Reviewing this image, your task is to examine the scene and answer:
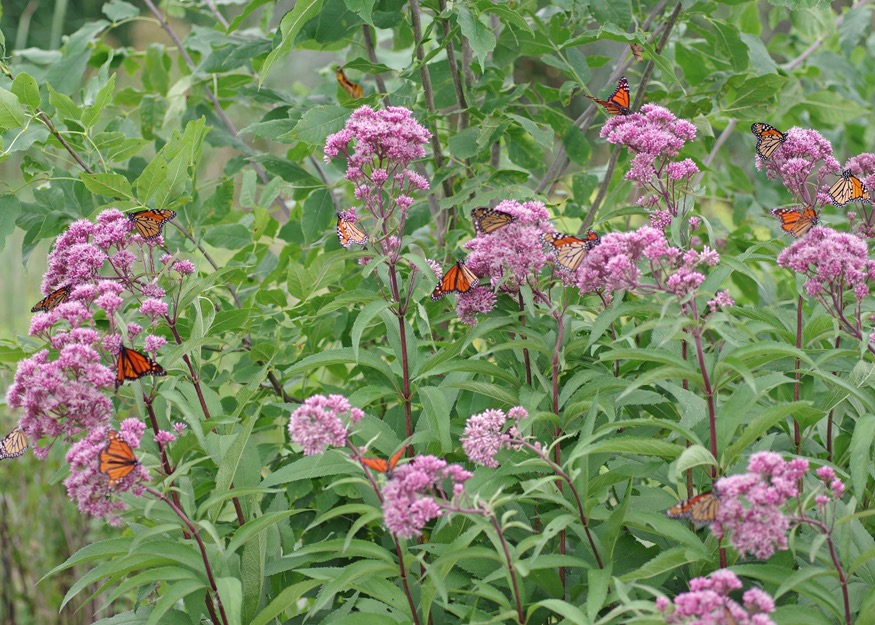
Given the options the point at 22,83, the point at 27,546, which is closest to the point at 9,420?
the point at 27,546

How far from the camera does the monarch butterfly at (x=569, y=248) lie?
2078 millimetres

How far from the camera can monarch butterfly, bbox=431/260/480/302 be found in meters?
2.17

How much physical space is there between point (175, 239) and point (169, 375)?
3.71 ft

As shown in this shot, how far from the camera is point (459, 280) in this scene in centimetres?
218

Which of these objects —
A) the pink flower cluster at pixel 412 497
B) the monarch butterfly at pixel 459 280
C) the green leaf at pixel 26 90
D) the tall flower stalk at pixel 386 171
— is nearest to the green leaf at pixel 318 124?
the tall flower stalk at pixel 386 171

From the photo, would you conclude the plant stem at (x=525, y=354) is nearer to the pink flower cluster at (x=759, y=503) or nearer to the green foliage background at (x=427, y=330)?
the green foliage background at (x=427, y=330)

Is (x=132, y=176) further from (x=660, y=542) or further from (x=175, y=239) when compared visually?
(x=660, y=542)

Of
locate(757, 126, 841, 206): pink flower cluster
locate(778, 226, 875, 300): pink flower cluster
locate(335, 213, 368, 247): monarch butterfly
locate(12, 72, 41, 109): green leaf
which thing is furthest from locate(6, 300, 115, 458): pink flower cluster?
locate(757, 126, 841, 206): pink flower cluster

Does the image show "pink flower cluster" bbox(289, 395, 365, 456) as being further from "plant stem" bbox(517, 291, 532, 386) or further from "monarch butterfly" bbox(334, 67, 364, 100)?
"monarch butterfly" bbox(334, 67, 364, 100)

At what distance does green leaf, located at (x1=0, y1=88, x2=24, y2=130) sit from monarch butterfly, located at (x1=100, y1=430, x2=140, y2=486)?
4.34 ft

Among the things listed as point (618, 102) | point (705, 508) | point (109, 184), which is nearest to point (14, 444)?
point (109, 184)

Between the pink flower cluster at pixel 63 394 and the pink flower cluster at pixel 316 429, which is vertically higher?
the pink flower cluster at pixel 316 429

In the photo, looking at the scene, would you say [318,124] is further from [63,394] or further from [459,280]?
[63,394]

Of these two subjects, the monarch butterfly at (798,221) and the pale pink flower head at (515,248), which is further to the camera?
the monarch butterfly at (798,221)
